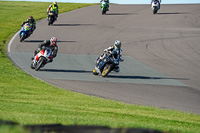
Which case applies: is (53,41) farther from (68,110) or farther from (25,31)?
(25,31)

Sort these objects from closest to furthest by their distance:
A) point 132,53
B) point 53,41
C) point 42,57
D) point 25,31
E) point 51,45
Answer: point 42,57 < point 53,41 < point 51,45 < point 132,53 < point 25,31

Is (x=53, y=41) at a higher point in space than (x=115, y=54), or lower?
higher

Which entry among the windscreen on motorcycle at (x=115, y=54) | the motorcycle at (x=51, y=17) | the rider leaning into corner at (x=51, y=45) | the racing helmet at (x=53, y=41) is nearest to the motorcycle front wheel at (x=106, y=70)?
the windscreen on motorcycle at (x=115, y=54)

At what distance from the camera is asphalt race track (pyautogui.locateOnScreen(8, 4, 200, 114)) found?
54.4ft

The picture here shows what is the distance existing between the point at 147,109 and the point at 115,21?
98.3 feet

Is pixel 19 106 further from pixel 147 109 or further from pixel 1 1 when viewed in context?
pixel 1 1

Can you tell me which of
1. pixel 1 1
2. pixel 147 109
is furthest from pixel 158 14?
pixel 147 109

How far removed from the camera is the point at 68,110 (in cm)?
1084

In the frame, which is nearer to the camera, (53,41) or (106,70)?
A: (106,70)

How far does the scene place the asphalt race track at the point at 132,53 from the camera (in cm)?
1658

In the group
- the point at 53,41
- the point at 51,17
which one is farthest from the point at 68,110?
the point at 51,17

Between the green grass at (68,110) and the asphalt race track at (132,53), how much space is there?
116 cm

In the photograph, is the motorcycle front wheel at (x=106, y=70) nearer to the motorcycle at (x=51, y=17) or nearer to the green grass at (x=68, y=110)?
the green grass at (x=68, y=110)

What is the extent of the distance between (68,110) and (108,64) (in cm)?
907
